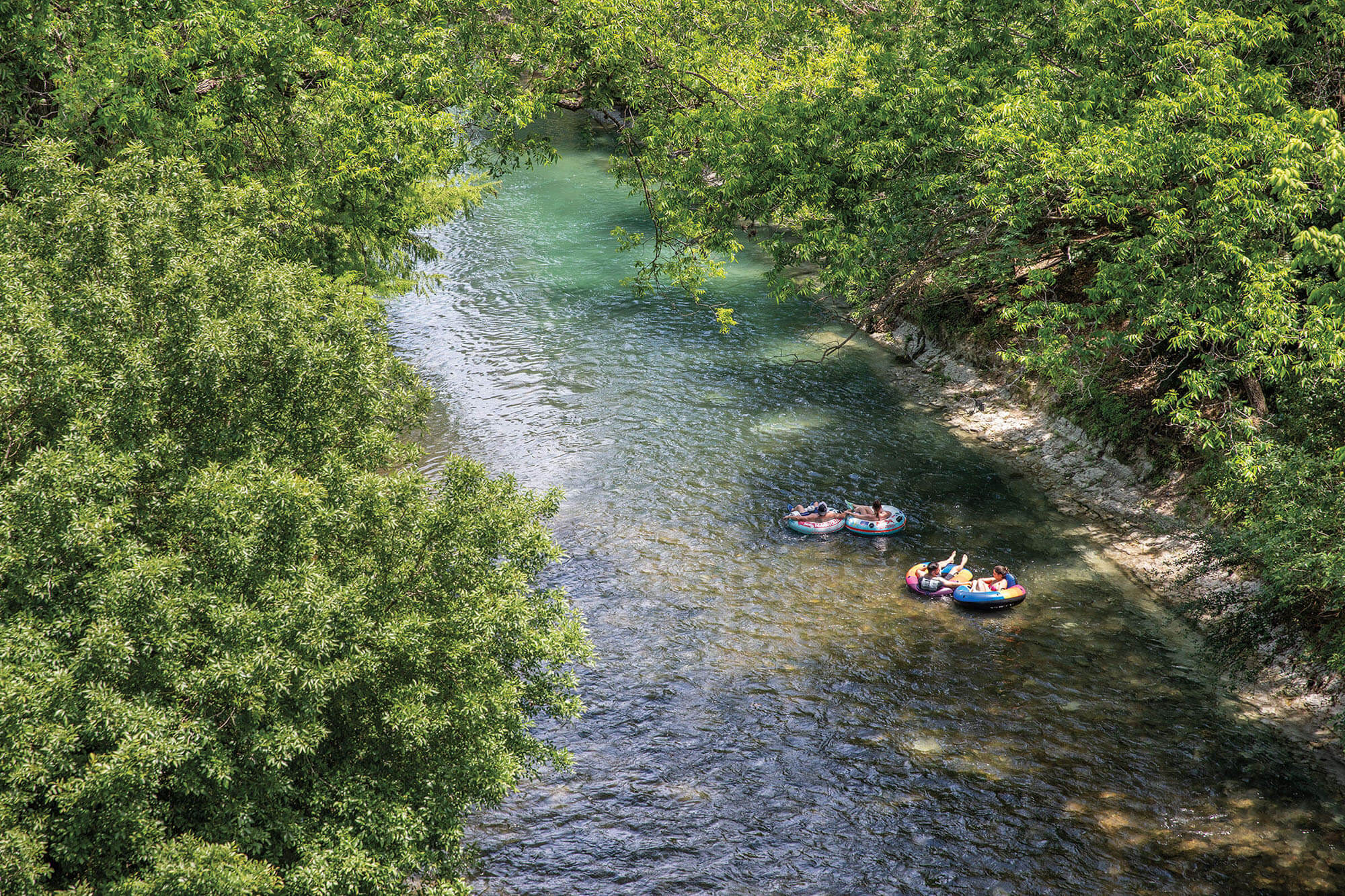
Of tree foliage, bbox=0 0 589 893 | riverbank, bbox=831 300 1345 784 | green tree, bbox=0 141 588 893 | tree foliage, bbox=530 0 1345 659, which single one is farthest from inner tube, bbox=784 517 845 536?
green tree, bbox=0 141 588 893

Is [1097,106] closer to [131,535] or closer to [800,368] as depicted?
[800,368]

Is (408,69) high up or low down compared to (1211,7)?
down

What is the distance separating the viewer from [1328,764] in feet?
52.5

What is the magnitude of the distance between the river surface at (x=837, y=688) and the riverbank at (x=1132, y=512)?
636mm

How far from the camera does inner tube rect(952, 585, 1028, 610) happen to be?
20359 millimetres

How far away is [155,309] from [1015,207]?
55.6 ft

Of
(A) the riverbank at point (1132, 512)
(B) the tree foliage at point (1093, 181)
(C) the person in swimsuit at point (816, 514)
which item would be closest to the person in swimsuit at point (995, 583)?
(A) the riverbank at point (1132, 512)

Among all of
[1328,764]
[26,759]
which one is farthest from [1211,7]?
[26,759]

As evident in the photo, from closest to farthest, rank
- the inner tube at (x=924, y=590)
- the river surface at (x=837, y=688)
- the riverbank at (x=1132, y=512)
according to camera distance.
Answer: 1. the river surface at (x=837, y=688)
2. the riverbank at (x=1132, y=512)
3. the inner tube at (x=924, y=590)

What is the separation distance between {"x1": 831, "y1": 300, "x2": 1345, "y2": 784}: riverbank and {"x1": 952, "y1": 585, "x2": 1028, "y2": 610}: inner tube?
330 cm

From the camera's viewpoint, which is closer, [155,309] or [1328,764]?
[155,309]

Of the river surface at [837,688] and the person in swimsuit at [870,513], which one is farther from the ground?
the person in swimsuit at [870,513]

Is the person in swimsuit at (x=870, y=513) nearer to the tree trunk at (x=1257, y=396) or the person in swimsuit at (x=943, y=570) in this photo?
the person in swimsuit at (x=943, y=570)

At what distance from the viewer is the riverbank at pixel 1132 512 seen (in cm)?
1736
